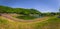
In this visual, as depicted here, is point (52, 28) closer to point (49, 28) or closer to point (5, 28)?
point (49, 28)

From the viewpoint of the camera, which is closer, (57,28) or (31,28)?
(57,28)

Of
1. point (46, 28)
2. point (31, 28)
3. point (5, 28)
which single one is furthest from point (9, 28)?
point (46, 28)

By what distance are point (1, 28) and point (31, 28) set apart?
3420mm

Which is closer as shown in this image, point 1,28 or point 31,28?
point 1,28

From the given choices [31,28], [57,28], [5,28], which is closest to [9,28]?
[5,28]

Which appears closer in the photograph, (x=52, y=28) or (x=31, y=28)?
(x=52, y=28)

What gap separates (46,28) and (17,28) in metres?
3.17

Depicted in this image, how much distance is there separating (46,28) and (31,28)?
1.96 meters

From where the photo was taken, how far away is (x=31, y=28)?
1634cm

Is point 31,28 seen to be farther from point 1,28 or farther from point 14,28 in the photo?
point 1,28

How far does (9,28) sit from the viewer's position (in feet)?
50.6

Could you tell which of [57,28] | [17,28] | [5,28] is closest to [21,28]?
[17,28]

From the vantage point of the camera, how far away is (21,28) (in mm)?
16094

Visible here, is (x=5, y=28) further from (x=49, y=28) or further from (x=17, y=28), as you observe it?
(x=49, y=28)
